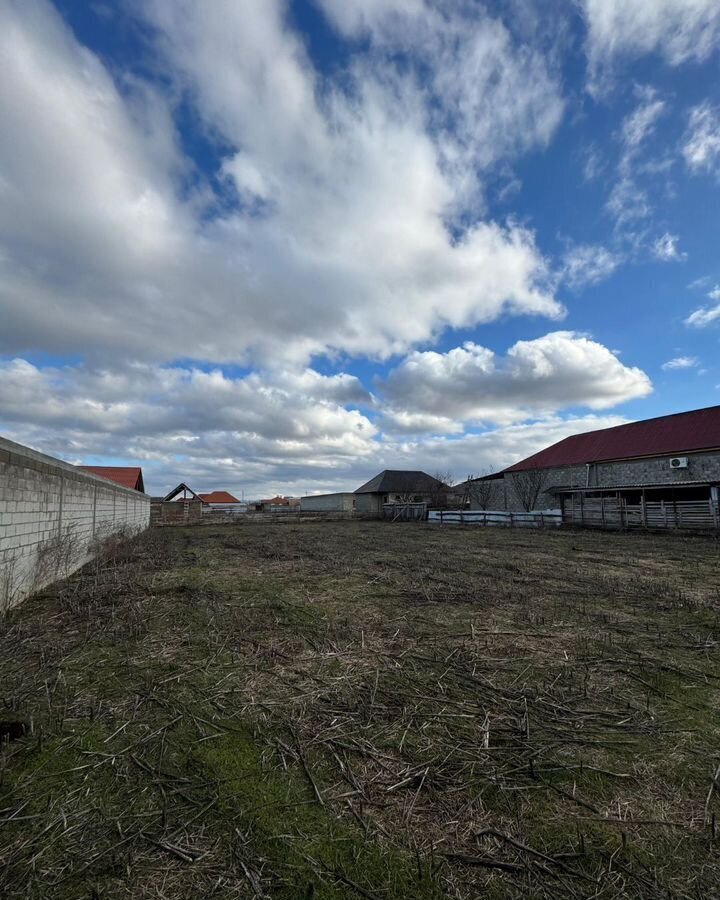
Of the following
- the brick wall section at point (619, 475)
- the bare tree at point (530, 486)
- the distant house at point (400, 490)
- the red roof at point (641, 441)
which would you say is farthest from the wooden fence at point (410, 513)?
the distant house at point (400, 490)

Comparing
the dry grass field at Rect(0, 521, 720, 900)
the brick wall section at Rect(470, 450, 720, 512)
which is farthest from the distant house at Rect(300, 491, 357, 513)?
the dry grass field at Rect(0, 521, 720, 900)

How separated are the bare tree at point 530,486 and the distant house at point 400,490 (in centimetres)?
1350

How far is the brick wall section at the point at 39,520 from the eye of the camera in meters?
6.20

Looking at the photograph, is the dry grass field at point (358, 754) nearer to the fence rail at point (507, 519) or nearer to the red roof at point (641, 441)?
the fence rail at point (507, 519)

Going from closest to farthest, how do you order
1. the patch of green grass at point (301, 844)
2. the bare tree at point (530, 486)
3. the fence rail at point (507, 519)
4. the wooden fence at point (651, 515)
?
the patch of green grass at point (301, 844) < the wooden fence at point (651, 515) < the fence rail at point (507, 519) < the bare tree at point (530, 486)

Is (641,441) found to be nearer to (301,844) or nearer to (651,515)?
(651,515)

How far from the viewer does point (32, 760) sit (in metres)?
2.70

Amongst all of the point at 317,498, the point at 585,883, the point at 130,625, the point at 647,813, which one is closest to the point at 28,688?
the point at 130,625

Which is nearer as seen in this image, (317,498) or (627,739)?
(627,739)

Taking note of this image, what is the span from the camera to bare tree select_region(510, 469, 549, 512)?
129 feet

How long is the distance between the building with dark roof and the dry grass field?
22926 mm

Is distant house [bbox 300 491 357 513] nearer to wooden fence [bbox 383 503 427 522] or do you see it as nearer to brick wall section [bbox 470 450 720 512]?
wooden fence [bbox 383 503 427 522]

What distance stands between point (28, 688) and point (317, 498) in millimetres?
68472

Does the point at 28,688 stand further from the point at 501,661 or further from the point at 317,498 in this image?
the point at 317,498
